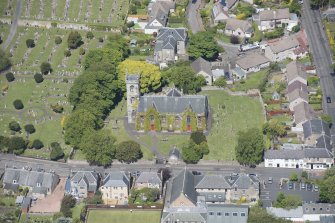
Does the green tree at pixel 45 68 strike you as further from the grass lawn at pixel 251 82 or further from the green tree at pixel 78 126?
the grass lawn at pixel 251 82

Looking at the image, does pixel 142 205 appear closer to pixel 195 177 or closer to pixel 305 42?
pixel 195 177

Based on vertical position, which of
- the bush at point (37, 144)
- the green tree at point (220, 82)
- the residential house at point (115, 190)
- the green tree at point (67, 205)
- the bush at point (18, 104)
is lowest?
the green tree at point (67, 205)

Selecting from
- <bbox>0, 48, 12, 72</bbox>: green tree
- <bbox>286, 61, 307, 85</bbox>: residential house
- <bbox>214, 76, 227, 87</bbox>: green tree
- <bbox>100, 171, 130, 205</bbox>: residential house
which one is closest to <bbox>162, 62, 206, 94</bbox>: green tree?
<bbox>214, 76, 227, 87</bbox>: green tree

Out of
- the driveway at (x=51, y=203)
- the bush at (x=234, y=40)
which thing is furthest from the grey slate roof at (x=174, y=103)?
the bush at (x=234, y=40)

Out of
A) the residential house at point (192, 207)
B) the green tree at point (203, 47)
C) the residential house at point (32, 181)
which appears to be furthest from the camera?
the green tree at point (203, 47)

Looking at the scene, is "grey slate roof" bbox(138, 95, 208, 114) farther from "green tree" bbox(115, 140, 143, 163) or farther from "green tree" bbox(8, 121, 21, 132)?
"green tree" bbox(8, 121, 21, 132)
